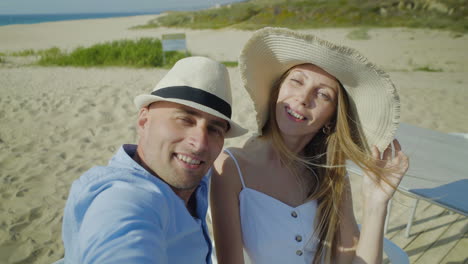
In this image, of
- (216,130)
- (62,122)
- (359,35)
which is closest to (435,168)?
(216,130)

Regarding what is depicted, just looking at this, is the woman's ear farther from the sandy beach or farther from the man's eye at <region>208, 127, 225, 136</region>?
the sandy beach

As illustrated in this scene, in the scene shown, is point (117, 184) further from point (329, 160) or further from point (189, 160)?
point (329, 160)

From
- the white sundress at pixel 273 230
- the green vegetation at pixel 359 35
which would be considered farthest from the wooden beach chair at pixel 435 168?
the green vegetation at pixel 359 35

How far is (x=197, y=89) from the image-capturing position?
4.14ft

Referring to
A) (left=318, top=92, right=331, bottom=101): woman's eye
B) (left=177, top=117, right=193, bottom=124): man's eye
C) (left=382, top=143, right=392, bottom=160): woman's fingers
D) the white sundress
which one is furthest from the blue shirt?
(left=382, top=143, right=392, bottom=160): woman's fingers

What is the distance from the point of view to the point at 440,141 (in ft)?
8.48

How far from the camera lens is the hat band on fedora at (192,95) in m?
1.24

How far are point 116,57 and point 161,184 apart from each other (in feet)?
34.1

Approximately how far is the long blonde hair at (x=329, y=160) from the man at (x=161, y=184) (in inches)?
18.3

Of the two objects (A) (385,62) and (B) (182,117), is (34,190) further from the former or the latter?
(A) (385,62)

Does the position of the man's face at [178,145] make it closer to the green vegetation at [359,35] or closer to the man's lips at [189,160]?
the man's lips at [189,160]

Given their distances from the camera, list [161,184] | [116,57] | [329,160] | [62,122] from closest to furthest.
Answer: [161,184] < [329,160] < [62,122] < [116,57]

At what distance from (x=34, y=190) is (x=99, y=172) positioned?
3.10m

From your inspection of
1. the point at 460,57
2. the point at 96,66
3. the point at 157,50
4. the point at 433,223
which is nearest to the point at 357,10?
the point at 460,57
